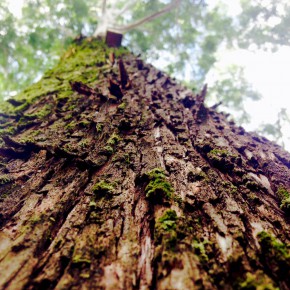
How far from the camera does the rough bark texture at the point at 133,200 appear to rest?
1.52 meters

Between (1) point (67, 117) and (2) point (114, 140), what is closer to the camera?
(2) point (114, 140)

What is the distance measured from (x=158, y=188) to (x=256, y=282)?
0.93 m

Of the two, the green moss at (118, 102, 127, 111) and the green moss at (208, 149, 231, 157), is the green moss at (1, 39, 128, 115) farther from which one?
the green moss at (208, 149, 231, 157)

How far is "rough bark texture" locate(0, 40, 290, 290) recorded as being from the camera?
59.8 inches

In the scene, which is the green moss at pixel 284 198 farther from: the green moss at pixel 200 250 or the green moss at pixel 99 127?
the green moss at pixel 99 127

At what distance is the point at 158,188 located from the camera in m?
2.10

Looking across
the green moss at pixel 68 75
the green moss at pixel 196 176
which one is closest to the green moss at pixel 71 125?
the green moss at pixel 68 75

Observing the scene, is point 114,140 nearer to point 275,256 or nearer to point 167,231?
point 167,231

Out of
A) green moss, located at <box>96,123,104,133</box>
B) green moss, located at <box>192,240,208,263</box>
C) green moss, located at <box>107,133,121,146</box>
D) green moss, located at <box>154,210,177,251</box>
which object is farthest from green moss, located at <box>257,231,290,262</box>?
green moss, located at <box>96,123,104,133</box>

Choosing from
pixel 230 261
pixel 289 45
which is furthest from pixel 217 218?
pixel 289 45

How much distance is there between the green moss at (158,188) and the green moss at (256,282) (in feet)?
2.59

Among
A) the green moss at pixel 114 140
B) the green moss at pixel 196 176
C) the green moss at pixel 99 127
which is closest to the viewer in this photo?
the green moss at pixel 196 176

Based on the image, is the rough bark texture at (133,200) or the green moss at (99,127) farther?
the green moss at (99,127)

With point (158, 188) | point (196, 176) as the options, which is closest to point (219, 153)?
point (196, 176)
